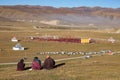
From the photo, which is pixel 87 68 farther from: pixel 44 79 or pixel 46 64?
pixel 44 79

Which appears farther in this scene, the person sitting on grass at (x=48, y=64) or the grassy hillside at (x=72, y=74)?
the person sitting on grass at (x=48, y=64)

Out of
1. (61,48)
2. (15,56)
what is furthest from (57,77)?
(61,48)

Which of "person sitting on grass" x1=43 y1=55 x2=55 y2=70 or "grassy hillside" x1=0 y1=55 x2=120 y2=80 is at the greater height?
"person sitting on grass" x1=43 y1=55 x2=55 y2=70

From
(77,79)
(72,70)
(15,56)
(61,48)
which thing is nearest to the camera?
(77,79)

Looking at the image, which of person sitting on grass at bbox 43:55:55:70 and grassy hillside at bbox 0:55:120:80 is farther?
person sitting on grass at bbox 43:55:55:70

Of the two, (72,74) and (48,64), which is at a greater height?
(48,64)

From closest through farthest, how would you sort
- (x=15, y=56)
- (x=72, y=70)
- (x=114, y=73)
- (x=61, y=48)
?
(x=114, y=73) < (x=72, y=70) < (x=15, y=56) < (x=61, y=48)

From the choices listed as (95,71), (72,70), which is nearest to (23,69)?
(72,70)

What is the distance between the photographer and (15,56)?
49844 mm

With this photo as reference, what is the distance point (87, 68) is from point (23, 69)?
5.42m

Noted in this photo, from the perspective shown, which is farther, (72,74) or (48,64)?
(48,64)

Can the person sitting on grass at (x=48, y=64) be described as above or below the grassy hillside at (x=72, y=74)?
above

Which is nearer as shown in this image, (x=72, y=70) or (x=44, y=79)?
(x=44, y=79)

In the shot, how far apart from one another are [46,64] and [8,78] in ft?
16.4
